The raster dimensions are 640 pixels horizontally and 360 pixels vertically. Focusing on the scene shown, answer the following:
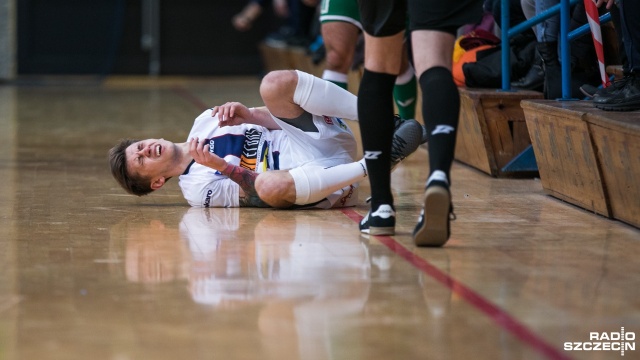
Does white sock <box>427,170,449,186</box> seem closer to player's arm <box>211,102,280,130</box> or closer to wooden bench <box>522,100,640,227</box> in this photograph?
wooden bench <box>522,100,640,227</box>

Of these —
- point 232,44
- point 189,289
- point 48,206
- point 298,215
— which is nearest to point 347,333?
point 189,289

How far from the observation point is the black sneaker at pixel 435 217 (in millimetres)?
2648

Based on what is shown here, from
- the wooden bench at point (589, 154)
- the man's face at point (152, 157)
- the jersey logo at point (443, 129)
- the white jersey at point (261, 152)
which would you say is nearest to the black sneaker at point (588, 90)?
A: the wooden bench at point (589, 154)

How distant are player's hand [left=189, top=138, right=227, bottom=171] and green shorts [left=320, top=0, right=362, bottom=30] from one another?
1621 mm

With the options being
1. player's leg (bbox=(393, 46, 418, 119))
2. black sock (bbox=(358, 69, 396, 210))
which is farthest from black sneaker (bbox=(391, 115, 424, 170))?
player's leg (bbox=(393, 46, 418, 119))

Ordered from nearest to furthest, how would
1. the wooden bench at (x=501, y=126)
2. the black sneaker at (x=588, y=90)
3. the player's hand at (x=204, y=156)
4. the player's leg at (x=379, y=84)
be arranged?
the player's leg at (x=379, y=84) < the player's hand at (x=204, y=156) < the black sneaker at (x=588, y=90) < the wooden bench at (x=501, y=126)

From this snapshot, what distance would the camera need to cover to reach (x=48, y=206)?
3.68 m

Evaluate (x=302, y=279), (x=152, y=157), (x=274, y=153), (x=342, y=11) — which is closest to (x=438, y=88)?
(x=302, y=279)

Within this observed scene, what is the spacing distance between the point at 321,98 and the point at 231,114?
0.31 metres

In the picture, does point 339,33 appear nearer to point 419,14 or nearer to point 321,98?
point 321,98

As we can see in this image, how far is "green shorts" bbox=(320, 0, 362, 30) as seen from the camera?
4.80m

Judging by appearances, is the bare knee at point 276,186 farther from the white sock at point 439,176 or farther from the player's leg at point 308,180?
the white sock at point 439,176

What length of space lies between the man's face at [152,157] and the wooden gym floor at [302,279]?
0.14 m

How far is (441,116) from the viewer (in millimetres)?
2729
